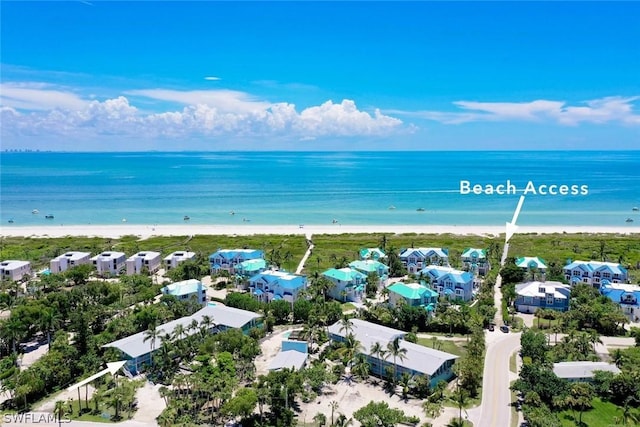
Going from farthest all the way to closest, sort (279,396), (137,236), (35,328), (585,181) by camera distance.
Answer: (585,181) → (137,236) → (35,328) → (279,396)

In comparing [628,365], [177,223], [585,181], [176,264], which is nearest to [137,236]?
[177,223]

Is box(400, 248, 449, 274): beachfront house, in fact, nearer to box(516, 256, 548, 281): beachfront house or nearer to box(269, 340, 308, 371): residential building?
box(516, 256, 548, 281): beachfront house

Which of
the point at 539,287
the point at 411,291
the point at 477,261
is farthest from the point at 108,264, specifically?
the point at 539,287

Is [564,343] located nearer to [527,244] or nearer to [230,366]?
[230,366]

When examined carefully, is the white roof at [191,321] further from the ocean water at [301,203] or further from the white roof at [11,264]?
the ocean water at [301,203]

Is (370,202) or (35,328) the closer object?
(35,328)

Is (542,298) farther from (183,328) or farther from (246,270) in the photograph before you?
(183,328)

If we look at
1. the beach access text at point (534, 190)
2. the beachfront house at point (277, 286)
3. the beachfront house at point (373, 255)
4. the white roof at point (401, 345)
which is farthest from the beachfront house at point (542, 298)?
the beach access text at point (534, 190)

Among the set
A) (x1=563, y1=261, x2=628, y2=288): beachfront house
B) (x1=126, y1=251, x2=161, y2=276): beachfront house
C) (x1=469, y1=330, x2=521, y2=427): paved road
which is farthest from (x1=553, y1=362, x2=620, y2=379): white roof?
(x1=126, y1=251, x2=161, y2=276): beachfront house
